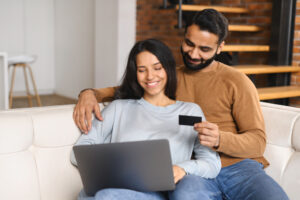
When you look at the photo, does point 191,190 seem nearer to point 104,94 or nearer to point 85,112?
point 85,112

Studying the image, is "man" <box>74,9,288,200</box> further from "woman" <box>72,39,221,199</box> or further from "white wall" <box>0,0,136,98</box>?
"white wall" <box>0,0,136,98</box>

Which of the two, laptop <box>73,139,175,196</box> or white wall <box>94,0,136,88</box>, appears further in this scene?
white wall <box>94,0,136,88</box>

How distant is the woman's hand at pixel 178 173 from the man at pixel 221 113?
2 centimetres

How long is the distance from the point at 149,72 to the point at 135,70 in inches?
3.8

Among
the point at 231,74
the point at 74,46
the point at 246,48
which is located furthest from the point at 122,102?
the point at 74,46

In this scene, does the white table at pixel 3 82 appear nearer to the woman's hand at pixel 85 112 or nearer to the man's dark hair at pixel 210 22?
the woman's hand at pixel 85 112

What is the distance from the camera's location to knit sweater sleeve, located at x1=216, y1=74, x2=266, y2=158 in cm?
167

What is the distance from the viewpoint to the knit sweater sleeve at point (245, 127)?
1.67 m

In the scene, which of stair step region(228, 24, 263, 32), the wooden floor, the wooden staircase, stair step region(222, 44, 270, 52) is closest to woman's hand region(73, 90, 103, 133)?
the wooden staircase

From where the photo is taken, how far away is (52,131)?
68.9 inches

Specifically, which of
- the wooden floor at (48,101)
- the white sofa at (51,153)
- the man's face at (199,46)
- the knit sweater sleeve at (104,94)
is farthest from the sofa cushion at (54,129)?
the wooden floor at (48,101)

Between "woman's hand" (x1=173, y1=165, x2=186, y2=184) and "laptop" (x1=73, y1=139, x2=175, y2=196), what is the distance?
0.10 metres

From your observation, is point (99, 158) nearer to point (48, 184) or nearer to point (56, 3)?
point (48, 184)

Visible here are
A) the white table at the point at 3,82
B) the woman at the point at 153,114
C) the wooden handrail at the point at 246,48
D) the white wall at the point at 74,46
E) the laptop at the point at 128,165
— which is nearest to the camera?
the laptop at the point at 128,165
